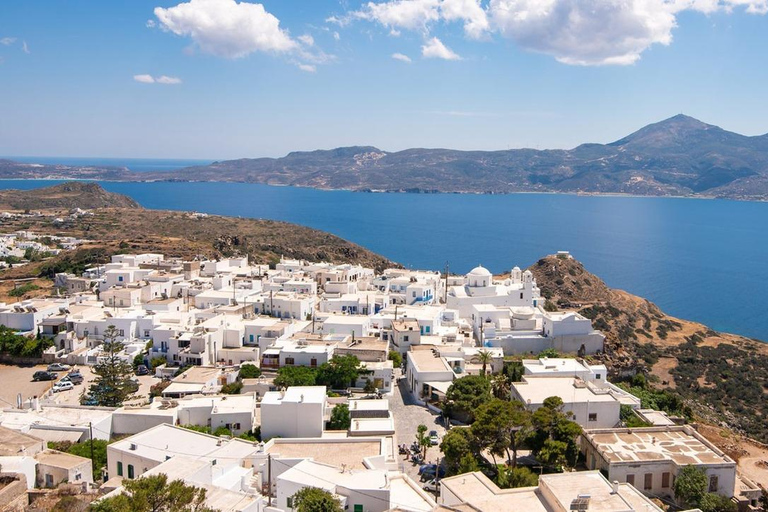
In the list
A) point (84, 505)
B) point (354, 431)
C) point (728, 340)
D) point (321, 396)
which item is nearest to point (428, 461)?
point (354, 431)

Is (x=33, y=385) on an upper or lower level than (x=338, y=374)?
lower

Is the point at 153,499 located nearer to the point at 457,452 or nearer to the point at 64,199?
the point at 457,452

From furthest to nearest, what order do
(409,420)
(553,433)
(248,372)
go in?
(248,372), (409,420), (553,433)

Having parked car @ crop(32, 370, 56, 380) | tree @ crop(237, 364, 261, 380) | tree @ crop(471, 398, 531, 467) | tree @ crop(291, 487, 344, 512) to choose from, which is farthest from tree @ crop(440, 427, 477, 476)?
parked car @ crop(32, 370, 56, 380)

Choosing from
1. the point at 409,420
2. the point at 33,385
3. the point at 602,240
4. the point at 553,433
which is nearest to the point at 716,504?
the point at 553,433

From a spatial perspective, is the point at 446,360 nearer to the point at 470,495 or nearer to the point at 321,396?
the point at 321,396

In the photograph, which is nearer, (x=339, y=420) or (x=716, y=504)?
(x=716, y=504)

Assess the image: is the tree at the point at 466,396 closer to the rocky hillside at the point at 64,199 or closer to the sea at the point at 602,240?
the sea at the point at 602,240

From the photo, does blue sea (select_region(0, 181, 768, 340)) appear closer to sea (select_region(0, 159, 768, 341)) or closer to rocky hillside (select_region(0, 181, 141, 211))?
sea (select_region(0, 159, 768, 341))
